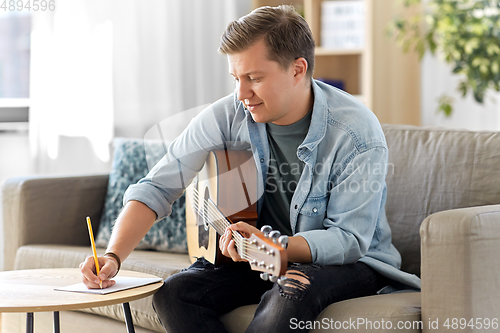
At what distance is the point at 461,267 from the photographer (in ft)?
3.51

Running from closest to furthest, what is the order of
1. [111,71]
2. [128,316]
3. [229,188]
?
[128,316]
[229,188]
[111,71]

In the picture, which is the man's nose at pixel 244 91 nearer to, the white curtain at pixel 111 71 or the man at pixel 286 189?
the man at pixel 286 189

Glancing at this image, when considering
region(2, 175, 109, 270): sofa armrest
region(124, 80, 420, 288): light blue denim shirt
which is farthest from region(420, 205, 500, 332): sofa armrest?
region(2, 175, 109, 270): sofa armrest

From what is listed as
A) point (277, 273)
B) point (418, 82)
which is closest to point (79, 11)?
point (418, 82)

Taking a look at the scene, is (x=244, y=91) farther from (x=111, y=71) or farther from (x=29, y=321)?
(x=111, y=71)

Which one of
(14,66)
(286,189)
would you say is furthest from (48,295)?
(14,66)

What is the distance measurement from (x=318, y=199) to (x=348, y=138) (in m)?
0.15

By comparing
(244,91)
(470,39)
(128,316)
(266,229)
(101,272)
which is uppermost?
(470,39)

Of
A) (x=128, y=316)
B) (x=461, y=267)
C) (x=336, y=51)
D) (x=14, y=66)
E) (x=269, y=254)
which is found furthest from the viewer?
(x=336, y=51)

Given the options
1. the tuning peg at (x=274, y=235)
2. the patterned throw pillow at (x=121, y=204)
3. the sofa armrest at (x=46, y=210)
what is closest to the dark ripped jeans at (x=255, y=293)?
the tuning peg at (x=274, y=235)

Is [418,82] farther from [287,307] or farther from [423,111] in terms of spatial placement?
[287,307]

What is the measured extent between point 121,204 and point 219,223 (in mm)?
813

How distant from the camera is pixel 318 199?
127 centimetres

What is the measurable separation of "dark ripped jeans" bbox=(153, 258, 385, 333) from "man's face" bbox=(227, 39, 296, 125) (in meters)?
0.34
